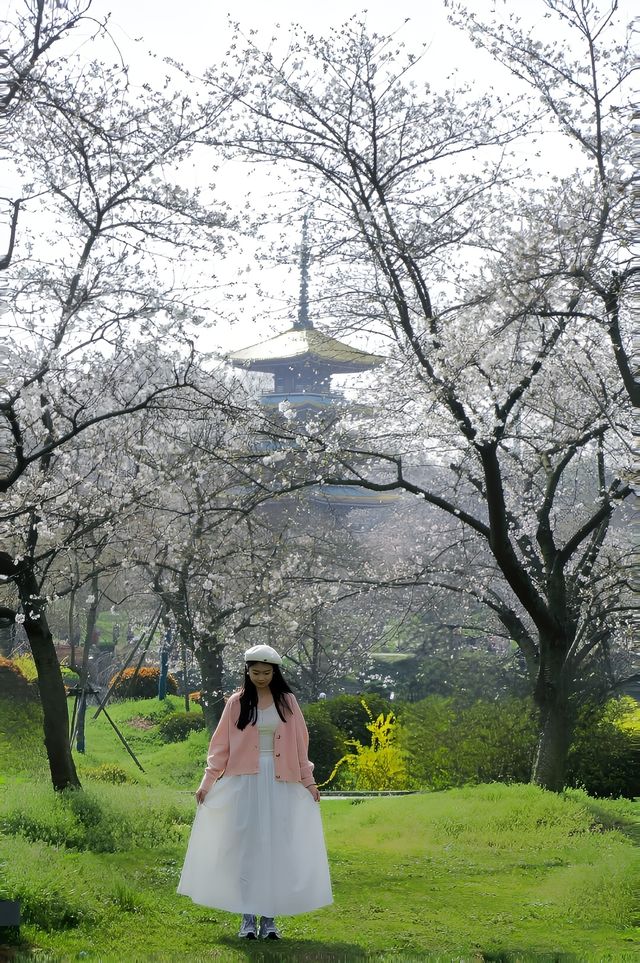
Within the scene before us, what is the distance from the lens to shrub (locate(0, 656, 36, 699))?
20531 millimetres

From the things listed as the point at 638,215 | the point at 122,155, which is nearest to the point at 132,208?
A: the point at 122,155

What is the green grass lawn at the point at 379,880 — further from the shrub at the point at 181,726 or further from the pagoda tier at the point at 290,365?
the pagoda tier at the point at 290,365

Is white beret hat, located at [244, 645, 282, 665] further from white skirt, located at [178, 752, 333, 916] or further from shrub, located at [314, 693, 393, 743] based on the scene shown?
shrub, located at [314, 693, 393, 743]

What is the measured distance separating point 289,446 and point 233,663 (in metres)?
10.5

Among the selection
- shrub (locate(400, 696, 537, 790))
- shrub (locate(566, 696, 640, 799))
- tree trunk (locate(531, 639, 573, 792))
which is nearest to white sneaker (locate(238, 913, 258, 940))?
tree trunk (locate(531, 639, 573, 792))

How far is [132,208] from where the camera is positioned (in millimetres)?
9367

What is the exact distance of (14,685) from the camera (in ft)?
68.7

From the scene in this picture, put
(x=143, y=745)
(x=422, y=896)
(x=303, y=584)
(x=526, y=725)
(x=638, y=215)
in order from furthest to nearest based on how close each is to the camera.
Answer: (x=143, y=745)
(x=526, y=725)
(x=303, y=584)
(x=422, y=896)
(x=638, y=215)

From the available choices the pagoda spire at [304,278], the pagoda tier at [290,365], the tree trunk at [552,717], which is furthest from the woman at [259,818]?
the pagoda tier at [290,365]

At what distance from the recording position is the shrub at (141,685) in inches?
1141

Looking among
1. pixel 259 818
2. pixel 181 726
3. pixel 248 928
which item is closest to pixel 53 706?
pixel 248 928

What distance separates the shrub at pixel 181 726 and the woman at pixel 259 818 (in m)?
18.0

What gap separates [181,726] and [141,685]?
21.5 feet

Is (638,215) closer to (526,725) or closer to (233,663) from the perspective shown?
(526,725)
